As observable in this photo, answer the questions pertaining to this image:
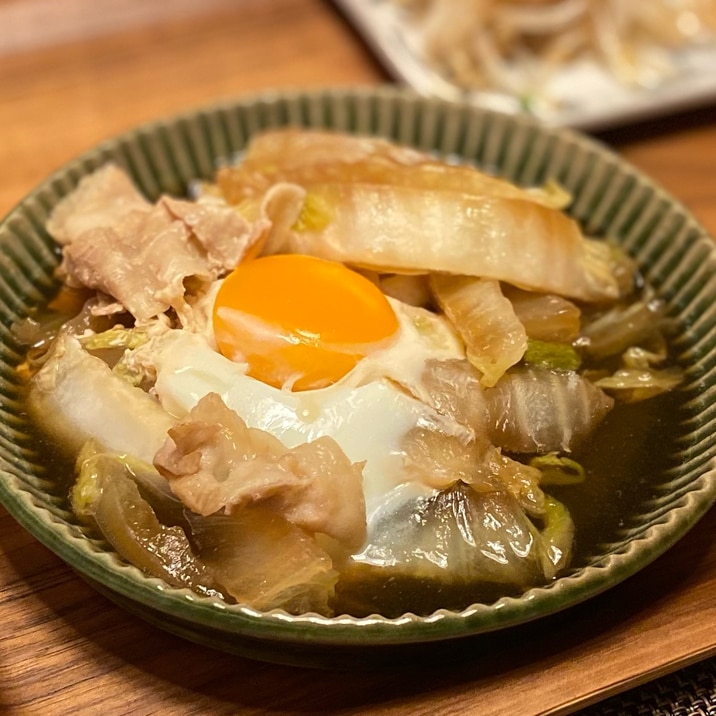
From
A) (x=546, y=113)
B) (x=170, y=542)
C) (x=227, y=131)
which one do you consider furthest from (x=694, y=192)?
(x=170, y=542)

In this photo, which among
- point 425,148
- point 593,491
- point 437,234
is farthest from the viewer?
point 425,148

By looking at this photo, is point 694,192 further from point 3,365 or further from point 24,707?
point 24,707

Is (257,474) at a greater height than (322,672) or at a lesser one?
greater

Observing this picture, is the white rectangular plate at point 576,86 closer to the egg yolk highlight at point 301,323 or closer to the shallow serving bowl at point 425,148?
the shallow serving bowl at point 425,148

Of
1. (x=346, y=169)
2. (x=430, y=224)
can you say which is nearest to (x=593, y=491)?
(x=430, y=224)

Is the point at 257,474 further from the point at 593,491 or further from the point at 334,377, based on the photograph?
the point at 593,491

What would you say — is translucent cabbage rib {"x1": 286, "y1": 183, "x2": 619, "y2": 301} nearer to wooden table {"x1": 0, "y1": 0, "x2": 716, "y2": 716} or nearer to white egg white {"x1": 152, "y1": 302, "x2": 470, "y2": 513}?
white egg white {"x1": 152, "y1": 302, "x2": 470, "y2": 513}
